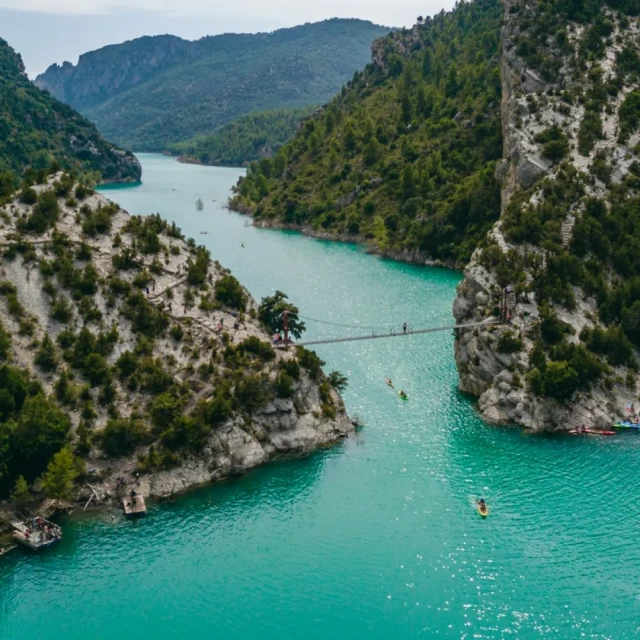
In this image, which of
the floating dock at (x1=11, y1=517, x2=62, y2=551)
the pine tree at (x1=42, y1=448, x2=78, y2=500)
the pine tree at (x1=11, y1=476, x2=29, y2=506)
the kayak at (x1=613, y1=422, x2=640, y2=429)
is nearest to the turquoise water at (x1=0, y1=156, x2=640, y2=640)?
the floating dock at (x1=11, y1=517, x2=62, y2=551)

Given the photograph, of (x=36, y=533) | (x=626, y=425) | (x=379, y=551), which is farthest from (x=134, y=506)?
(x=626, y=425)

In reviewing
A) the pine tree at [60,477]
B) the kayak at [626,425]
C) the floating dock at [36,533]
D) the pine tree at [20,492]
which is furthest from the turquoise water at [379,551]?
the pine tree at [20,492]

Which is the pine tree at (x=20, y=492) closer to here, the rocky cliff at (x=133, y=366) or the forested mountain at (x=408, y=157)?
the rocky cliff at (x=133, y=366)

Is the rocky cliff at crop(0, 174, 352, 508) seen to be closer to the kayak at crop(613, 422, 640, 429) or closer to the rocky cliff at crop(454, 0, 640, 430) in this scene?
the rocky cliff at crop(454, 0, 640, 430)

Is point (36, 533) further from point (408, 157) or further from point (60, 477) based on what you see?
point (408, 157)

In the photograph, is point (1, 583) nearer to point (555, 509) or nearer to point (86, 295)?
point (86, 295)
